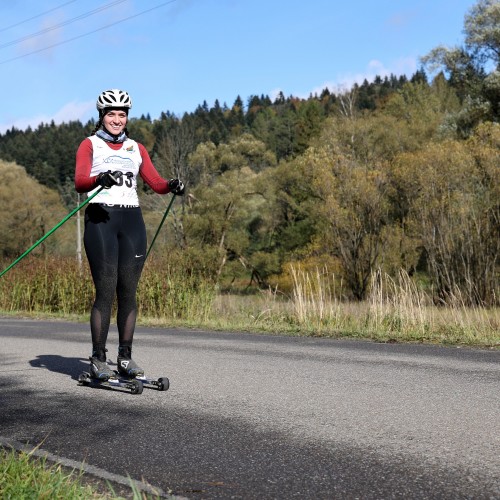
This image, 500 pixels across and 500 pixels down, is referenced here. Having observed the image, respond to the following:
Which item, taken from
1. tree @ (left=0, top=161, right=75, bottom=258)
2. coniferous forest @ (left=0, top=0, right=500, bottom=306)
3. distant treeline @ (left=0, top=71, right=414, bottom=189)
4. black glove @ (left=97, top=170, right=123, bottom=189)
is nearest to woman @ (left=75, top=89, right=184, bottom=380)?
black glove @ (left=97, top=170, right=123, bottom=189)

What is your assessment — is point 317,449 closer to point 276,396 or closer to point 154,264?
point 276,396

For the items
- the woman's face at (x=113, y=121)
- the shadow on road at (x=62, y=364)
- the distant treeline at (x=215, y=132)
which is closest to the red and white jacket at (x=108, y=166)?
the woman's face at (x=113, y=121)

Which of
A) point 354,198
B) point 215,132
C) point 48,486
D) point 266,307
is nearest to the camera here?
point 48,486

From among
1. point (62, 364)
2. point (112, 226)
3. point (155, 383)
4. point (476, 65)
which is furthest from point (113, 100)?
point (476, 65)

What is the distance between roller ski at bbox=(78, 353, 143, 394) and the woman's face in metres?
1.87

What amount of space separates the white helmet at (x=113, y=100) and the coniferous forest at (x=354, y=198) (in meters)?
7.62

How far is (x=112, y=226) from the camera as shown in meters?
6.11

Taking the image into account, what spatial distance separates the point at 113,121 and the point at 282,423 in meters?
2.96

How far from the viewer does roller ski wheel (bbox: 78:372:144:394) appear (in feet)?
19.0

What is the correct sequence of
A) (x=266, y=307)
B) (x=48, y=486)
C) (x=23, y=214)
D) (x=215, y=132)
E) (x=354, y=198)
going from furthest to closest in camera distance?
1. (x=215, y=132)
2. (x=23, y=214)
3. (x=354, y=198)
4. (x=266, y=307)
5. (x=48, y=486)

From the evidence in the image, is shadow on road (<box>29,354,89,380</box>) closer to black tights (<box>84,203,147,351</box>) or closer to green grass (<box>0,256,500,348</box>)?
black tights (<box>84,203,147,351</box>)

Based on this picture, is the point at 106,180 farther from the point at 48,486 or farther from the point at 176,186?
the point at 48,486

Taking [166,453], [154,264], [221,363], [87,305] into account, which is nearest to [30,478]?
[166,453]

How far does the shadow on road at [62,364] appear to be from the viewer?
7172 mm
